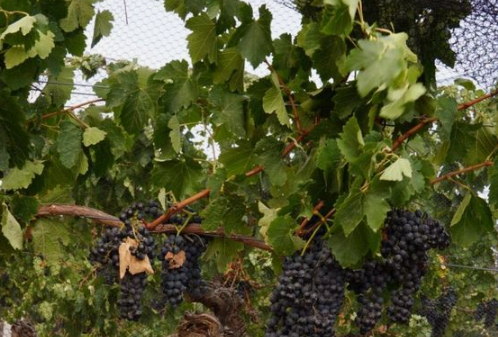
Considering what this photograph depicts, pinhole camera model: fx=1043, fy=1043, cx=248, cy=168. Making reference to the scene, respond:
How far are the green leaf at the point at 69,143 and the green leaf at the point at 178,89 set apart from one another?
27 centimetres

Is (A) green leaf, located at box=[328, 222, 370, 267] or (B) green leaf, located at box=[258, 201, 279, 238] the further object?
(B) green leaf, located at box=[258, 201, 279, 238]

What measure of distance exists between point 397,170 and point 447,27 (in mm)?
883

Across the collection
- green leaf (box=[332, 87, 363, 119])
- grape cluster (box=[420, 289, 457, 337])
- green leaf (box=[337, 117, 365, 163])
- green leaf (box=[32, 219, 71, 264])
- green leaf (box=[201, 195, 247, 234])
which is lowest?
grape cluster (box=[420, 289, 457, 337])

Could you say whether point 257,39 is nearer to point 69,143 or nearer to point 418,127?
point 418,127

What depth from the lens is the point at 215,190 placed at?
104 inches

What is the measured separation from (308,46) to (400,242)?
1.64ft

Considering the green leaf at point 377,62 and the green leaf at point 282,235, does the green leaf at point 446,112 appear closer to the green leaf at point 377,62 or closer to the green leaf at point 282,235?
the green leaf at point 282,235

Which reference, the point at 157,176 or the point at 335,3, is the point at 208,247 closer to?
the point at 157,176

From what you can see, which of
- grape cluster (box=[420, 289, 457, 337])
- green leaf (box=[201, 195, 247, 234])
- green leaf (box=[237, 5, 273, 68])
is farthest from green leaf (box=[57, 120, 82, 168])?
grape cluster (box=[420, 289, 457, 337])

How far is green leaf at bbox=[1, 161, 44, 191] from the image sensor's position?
2779 millimetres

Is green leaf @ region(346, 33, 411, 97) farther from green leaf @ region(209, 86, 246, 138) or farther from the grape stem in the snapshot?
green leaf @ region(209, 86, 246, 138)

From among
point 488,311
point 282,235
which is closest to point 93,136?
point 282,235

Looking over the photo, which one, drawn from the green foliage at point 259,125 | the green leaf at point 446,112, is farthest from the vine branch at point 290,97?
the green leaf at point 446,112

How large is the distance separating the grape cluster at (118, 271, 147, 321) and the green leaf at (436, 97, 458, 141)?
1047 mm
